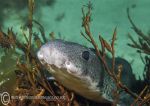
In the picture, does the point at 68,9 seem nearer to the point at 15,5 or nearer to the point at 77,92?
the point at 15,5

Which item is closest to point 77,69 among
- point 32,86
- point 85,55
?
point 85,55

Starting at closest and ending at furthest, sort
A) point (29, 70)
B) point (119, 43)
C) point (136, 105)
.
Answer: point (136, 105) < point (29, 70) < point (119, 43)

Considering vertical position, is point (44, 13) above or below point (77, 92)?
above

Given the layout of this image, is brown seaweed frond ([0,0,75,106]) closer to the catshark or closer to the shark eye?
the catshark

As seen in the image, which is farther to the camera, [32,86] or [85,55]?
[32,86]

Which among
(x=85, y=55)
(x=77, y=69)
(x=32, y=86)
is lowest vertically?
(x=32, y=86)

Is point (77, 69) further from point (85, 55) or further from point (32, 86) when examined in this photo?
point (32, 86)

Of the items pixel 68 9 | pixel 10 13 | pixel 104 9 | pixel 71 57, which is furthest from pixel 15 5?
pixel 71 57

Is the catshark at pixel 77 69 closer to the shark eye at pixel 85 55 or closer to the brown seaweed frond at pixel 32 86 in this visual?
the shark eye at pixel 85 55

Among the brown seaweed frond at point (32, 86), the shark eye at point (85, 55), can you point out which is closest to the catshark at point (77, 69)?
the shark eye at point (85, 55)
